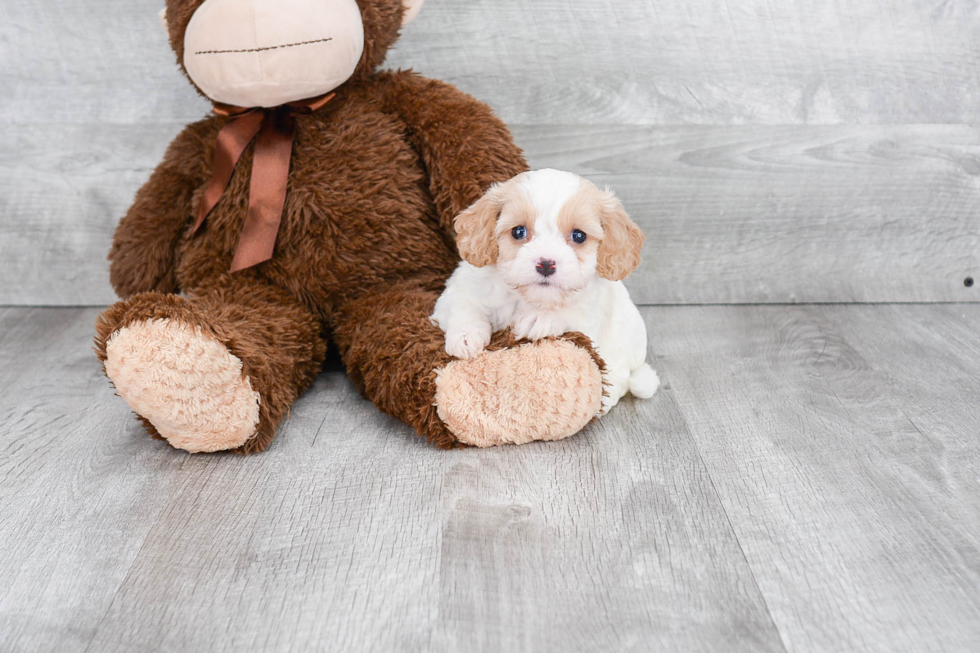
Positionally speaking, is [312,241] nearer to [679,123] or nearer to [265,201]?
[265,201]

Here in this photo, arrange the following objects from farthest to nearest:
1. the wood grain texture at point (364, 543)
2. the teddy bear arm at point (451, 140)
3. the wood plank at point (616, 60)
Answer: the wood plank at point (616, 60) → the teddy bear arm at point (451, 140) → the wood grain texture at point (364, 543)

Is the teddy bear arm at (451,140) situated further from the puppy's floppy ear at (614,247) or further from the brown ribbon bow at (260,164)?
the puppy's floppy ear at (614,247)

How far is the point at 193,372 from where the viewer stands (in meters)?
1.05

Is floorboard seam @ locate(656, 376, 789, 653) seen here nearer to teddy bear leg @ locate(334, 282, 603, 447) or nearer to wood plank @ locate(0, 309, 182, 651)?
teddy bear leg @ locate(334, 282, 603, 447)

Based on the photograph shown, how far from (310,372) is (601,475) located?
0.50 m

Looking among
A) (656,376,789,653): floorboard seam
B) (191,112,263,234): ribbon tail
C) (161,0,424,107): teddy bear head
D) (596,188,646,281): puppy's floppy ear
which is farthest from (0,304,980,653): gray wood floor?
(161,0,424,107): teddy bear head

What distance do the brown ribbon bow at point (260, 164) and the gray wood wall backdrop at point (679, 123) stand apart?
1.23ft

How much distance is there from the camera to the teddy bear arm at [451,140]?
127 centimetres

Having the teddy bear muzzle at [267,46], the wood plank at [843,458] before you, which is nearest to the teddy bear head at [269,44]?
the teddy bear muzzle at [267,46]

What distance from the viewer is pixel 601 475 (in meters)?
1.07

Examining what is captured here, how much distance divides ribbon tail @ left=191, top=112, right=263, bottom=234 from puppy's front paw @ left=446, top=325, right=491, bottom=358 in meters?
0.47

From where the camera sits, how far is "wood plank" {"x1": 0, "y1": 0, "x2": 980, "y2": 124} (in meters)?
1.57

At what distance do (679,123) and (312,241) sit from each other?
78 centimetres

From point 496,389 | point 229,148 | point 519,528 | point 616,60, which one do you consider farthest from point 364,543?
point 616,60
